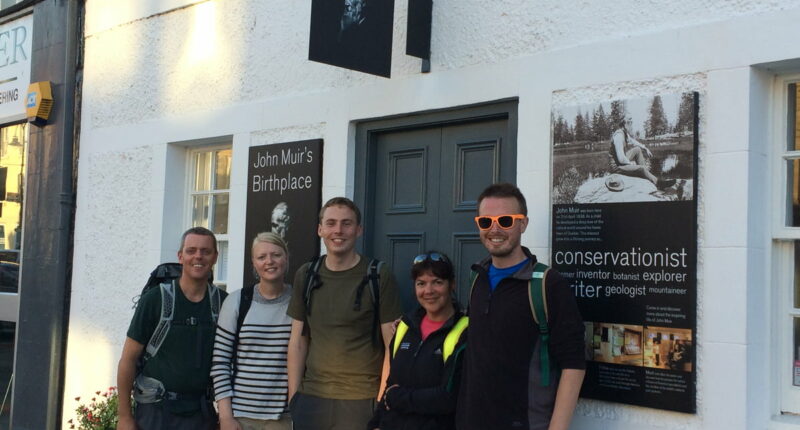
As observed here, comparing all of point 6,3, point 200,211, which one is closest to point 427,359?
point 200,211

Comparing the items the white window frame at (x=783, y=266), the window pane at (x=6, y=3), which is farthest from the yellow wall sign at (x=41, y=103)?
the white window frame at (x=783, y=266)

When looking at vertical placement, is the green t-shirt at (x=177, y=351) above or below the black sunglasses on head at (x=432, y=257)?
below

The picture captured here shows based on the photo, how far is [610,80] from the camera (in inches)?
171

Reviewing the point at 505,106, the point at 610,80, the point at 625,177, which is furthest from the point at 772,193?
the point at 505,106

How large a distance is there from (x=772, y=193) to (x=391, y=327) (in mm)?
1790

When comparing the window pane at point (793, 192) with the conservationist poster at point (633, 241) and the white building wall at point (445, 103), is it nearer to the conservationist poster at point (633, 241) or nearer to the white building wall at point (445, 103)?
the white building wall at point (445, 103)

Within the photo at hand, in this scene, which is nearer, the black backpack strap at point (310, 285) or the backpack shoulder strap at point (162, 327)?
the black backpack strap at point (310, 285)

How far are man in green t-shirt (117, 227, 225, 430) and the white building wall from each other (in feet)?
3.95

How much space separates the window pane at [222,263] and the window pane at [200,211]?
0.32 m

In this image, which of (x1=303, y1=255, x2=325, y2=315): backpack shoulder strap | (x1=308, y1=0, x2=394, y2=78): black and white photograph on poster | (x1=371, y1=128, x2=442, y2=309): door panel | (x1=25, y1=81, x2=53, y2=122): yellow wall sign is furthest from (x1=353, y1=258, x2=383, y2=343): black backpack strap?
(x1=25, y1=81, x2=53, y2=122): yellow wall sign

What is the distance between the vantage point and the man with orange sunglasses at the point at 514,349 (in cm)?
A: 375

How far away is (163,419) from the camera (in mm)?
4734

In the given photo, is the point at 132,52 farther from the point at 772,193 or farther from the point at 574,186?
the point at 772,193

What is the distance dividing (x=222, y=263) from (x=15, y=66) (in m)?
3.38
